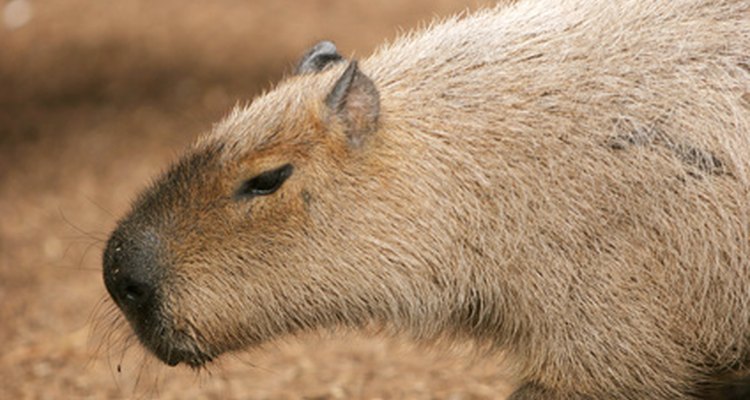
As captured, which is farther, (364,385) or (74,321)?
(74,321)

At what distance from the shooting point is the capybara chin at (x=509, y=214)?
Answer: 4.61 meters

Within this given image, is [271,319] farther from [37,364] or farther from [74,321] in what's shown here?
[74,321]

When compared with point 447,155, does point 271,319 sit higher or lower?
lower

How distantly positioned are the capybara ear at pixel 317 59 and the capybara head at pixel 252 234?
49 cm

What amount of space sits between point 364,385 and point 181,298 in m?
2.38

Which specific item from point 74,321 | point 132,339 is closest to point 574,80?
point 132,339

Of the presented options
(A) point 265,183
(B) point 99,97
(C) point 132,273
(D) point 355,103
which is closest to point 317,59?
(D) point 355,103

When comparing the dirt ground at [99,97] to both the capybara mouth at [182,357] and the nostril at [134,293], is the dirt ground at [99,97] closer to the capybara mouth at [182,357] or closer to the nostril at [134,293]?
the capybara mouth at [182,357]

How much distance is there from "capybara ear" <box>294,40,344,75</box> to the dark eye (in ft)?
2.20

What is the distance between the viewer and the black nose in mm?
4664

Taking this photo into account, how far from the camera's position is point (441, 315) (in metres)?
4.90

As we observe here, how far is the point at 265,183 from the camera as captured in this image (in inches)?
187

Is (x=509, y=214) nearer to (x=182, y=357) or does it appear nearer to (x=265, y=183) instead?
(x=265, y=183)

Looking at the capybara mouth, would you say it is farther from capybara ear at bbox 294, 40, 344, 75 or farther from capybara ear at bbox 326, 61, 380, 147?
capybara ear at bbox 294, 40, 344, 75
